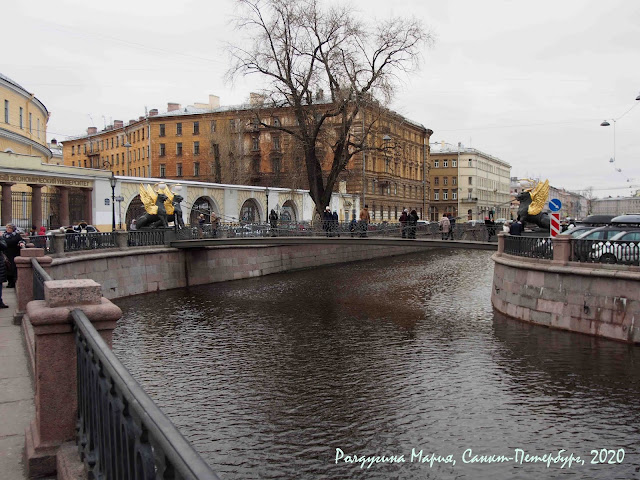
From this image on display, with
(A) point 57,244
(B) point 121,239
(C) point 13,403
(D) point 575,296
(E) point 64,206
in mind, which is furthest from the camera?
(E) point 64,206

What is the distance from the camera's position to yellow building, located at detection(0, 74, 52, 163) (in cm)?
3634

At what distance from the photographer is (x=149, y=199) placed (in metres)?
26.1

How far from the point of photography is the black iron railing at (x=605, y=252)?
13.9 meters

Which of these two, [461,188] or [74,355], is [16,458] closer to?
[74,355]

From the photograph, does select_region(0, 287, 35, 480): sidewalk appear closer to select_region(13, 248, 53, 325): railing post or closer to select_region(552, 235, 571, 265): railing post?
select_region(13, 248, 53, 325): railing post

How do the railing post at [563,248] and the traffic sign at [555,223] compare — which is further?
the traffic sign at [555,223]

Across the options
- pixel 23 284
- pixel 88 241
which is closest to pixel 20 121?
pixel 88 241

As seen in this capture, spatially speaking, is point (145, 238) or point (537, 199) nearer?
point (537, 199)

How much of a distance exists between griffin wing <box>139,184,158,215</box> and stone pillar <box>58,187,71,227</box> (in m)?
5.94

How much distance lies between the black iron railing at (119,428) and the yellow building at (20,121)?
33.5 metres

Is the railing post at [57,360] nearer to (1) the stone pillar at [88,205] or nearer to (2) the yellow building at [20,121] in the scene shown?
(1) the stone pillar at [88,205]

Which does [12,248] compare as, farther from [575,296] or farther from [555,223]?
[555,223]

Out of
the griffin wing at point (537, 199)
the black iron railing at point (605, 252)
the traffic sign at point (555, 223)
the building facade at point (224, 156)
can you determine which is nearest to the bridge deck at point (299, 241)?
the griffin wing at point (537, 199)

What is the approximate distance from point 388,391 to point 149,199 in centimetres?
1823
